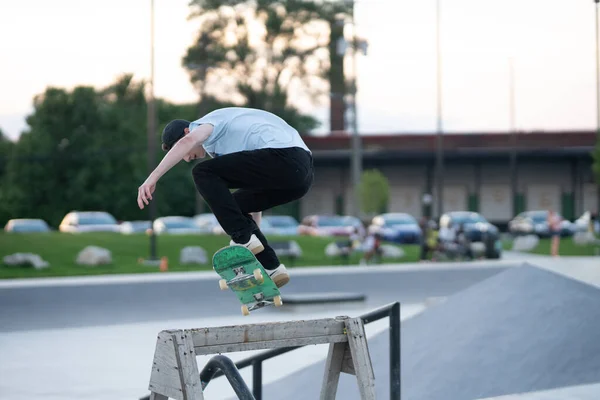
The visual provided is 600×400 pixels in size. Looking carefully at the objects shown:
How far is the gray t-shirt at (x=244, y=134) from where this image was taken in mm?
5309

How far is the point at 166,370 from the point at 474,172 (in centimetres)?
5883

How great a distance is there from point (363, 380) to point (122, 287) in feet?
39.0

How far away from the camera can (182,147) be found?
5145 millimetres

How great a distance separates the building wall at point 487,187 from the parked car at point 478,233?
617 inches

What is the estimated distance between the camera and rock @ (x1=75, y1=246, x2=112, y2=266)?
24234 millimetres

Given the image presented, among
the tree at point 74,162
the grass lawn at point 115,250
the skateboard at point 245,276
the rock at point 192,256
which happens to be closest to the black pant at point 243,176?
the skateboard at point 245,276

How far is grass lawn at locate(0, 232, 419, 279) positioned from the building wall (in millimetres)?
29096

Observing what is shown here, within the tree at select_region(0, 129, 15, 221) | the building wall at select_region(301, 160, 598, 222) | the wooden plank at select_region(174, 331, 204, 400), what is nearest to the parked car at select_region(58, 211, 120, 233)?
the tree at select_region(0, 129, 15, 221)

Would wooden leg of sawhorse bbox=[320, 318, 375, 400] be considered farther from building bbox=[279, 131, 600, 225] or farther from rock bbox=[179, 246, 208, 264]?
building bbox=[279, 131, 600, 225]

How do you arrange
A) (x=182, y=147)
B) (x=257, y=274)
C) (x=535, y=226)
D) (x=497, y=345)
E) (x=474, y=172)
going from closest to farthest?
(x=182, y=147), (x=257, y=274), (x=497, y=345), (x=535, y=226), (x=474, y=172)

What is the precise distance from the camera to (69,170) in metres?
58.8

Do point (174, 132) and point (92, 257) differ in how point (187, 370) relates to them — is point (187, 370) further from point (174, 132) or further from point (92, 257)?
point (92, 257)

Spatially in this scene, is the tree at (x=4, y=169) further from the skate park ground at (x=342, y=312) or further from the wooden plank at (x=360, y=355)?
the wooden plank at (x=360, y=355)

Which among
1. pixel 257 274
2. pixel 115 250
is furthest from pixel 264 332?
pixel 115 250
